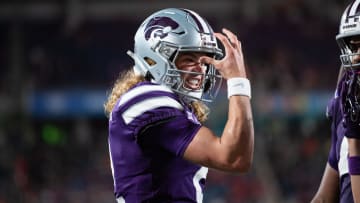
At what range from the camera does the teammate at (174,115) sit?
2.86 m

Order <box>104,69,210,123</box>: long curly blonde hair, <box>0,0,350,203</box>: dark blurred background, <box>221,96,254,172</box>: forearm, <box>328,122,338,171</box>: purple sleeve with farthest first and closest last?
<box>0,0,350,203</box>: dark blurred background < <box>328,122,338,171</box>: purple sleeve < <box>104,69,210,123</box>: long curly blonde hair < <box>221,96,254,172</box>: forearm

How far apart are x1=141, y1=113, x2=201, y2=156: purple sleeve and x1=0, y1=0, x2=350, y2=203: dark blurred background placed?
22.6 ft

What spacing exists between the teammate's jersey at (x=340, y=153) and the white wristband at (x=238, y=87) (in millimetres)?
582

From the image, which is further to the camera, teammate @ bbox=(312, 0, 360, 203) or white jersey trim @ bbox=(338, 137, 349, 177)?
white jersey trim @ bbox=(338, 137, 349, 177)

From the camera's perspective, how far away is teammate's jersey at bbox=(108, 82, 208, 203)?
9.61ft

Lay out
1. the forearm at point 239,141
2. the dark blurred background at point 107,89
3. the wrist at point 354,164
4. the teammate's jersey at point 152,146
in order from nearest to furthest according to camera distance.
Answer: the forearm at point 239,141 < the teammate's jersey at point 152,146 < the wrist at point 354,164 < the dark blurred background at point 107,89

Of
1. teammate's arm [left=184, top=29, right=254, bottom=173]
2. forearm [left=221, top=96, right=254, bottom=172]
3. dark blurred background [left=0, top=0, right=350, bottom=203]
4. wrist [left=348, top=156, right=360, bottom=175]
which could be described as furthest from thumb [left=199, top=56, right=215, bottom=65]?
dark blurred background [left=0, top=0, right=350, bottom=203]

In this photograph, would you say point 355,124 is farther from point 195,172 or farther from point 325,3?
point 325,3

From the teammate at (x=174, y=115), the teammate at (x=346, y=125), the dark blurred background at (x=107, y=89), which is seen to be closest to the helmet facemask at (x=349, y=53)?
the teammate at (x=346, y=125)

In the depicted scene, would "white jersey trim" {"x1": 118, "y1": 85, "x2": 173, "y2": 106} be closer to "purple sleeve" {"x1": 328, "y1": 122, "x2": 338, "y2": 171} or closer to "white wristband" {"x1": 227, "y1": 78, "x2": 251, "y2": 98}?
"white wristband" {"x1": 227, "y1": 78, "x2": 251, "y2": 98}

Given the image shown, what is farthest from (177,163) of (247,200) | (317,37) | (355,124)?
(317,37)

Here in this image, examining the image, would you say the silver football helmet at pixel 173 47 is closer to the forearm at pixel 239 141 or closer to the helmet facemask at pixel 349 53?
the forearm at pixel 239 141

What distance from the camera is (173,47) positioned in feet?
10.1

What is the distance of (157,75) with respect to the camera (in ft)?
10.1
